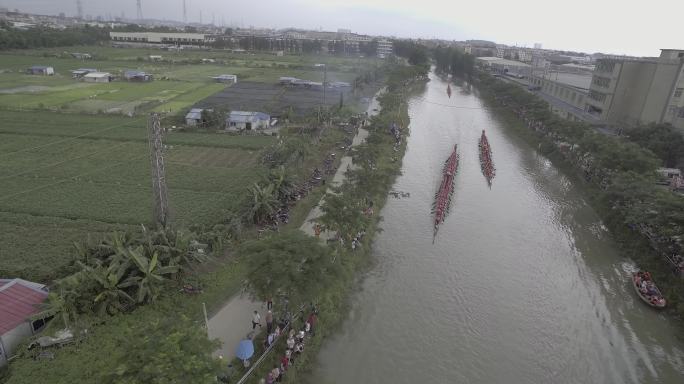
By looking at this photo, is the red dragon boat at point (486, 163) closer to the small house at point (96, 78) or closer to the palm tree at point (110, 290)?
the palm tree at point (110, 290)

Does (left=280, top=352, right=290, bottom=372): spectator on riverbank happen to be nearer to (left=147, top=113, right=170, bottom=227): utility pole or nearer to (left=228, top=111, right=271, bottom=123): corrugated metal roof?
(left=147, top=113, right=170, bottom=227): utility pole

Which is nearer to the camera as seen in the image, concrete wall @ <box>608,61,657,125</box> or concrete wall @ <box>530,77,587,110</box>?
concrete wall @ <box>608,61,657,125</box>

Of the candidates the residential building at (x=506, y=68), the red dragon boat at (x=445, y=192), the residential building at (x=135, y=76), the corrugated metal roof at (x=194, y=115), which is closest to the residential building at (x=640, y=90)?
the red dragon boat at (x=445, y=192)

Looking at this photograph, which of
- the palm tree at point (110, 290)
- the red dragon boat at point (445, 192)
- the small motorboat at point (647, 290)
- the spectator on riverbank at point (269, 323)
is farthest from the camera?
the red dragon boat at point (445, 192)

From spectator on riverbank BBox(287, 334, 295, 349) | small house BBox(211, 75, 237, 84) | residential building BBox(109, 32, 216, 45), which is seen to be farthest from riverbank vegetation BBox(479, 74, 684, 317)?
residential building BBox(109, 32, 216, 45)

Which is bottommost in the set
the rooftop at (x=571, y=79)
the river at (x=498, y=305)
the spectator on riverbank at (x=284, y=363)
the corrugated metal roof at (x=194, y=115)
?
the river at (x=498, y=305)

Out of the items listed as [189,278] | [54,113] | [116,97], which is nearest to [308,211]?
[189,278]

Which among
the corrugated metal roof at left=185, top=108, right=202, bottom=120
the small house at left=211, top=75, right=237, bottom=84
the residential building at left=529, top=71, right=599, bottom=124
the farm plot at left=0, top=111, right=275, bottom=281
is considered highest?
the residential building at left=529, top=71, right=599, bottom=124
